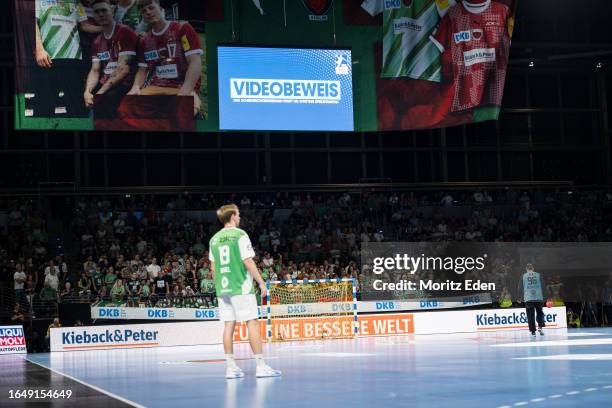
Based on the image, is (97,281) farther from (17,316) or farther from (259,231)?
(259,231)

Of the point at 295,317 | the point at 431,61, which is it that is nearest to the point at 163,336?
the point at 295,317

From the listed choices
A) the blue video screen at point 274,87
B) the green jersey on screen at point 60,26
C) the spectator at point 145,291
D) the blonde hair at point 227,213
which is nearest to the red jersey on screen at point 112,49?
the green jersey on screen at point 60,26

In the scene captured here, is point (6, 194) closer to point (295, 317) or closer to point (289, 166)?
point (289, 166)

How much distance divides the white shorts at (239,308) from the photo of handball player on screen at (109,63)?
17195 mm

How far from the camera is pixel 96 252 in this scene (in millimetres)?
31375

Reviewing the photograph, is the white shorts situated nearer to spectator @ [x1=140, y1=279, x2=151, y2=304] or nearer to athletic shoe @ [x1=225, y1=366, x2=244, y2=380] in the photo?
athletic shoe @ [x1=225, y1=366, x2=244, y2=380]

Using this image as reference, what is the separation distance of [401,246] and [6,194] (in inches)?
608

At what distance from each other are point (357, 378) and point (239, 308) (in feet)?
5.70

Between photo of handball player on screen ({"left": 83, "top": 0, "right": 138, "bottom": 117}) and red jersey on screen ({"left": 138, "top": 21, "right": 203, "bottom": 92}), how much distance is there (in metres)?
0.50

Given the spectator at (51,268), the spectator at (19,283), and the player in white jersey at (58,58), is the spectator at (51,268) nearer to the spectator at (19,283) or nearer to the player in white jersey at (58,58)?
the spectator at (19,283)

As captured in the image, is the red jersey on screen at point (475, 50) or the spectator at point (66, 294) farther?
the red jersey on screen at point (475, 50)

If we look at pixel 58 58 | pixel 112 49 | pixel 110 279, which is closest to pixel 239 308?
pixel 110 279

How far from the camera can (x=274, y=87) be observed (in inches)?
1142

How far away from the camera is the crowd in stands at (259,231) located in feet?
90.3
